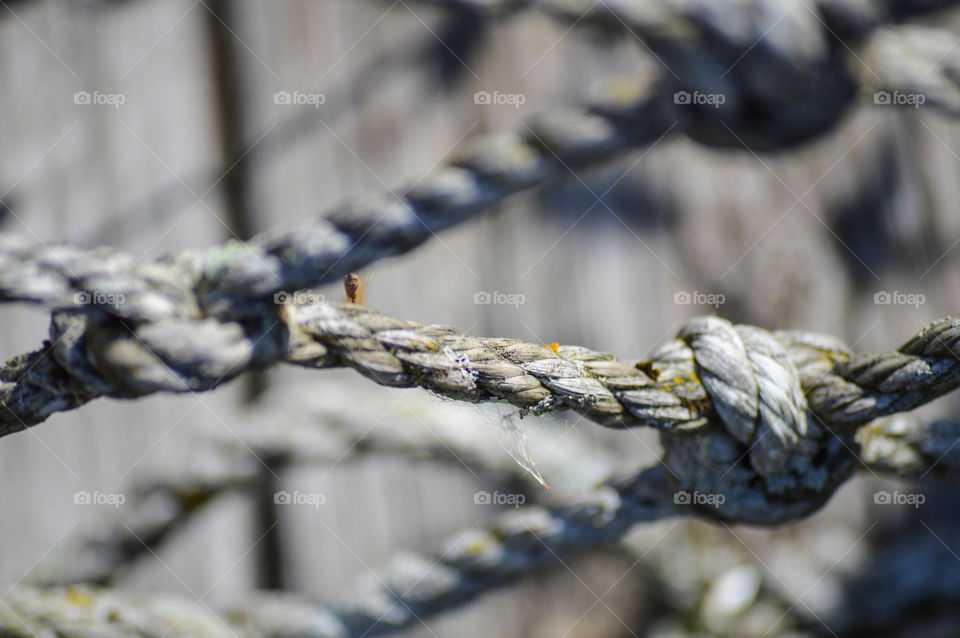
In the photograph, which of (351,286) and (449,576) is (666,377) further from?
(449,576)

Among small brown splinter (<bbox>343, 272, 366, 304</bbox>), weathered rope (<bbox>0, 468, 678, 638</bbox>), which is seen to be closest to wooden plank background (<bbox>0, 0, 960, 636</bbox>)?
weathered rope (<bbox>0, 468, 678, 638</bbox>)

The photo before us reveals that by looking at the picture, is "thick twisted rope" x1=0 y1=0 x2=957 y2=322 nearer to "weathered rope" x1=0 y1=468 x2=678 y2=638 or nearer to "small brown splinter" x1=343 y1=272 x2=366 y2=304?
"small brown splinter" x1=343 y1=272 x2=366 y2=304

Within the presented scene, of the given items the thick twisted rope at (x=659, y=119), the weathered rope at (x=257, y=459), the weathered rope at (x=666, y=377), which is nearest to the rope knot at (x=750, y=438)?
the weathered rope at (x=666, y=377)

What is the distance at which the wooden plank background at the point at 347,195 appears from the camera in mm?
910

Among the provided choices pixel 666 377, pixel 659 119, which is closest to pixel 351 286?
pixel 666 377

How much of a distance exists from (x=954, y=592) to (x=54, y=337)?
1155mm

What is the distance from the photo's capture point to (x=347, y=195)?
91 cm

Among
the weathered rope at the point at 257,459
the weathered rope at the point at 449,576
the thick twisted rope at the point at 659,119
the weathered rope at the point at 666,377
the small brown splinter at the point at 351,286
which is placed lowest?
the weathered rope at the point at 449,576

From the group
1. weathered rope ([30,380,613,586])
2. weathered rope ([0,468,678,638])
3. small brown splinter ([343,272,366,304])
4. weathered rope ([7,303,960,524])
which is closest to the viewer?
weathered rope ([7,303,960,524])

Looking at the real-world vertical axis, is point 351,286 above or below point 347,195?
below

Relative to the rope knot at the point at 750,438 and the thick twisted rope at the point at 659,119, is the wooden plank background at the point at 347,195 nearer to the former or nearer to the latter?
the thick twisted rope at the point at 659,119

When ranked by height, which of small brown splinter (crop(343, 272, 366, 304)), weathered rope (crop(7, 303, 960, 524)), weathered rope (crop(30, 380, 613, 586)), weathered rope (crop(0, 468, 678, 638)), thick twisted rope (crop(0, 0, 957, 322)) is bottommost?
weathered rope (crop(0, 468, 678, 638))

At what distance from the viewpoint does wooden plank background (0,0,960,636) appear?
91 cm

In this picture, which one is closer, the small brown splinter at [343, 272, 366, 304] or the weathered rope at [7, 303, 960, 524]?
the weathered rope at [7, 303, 960, 524]
